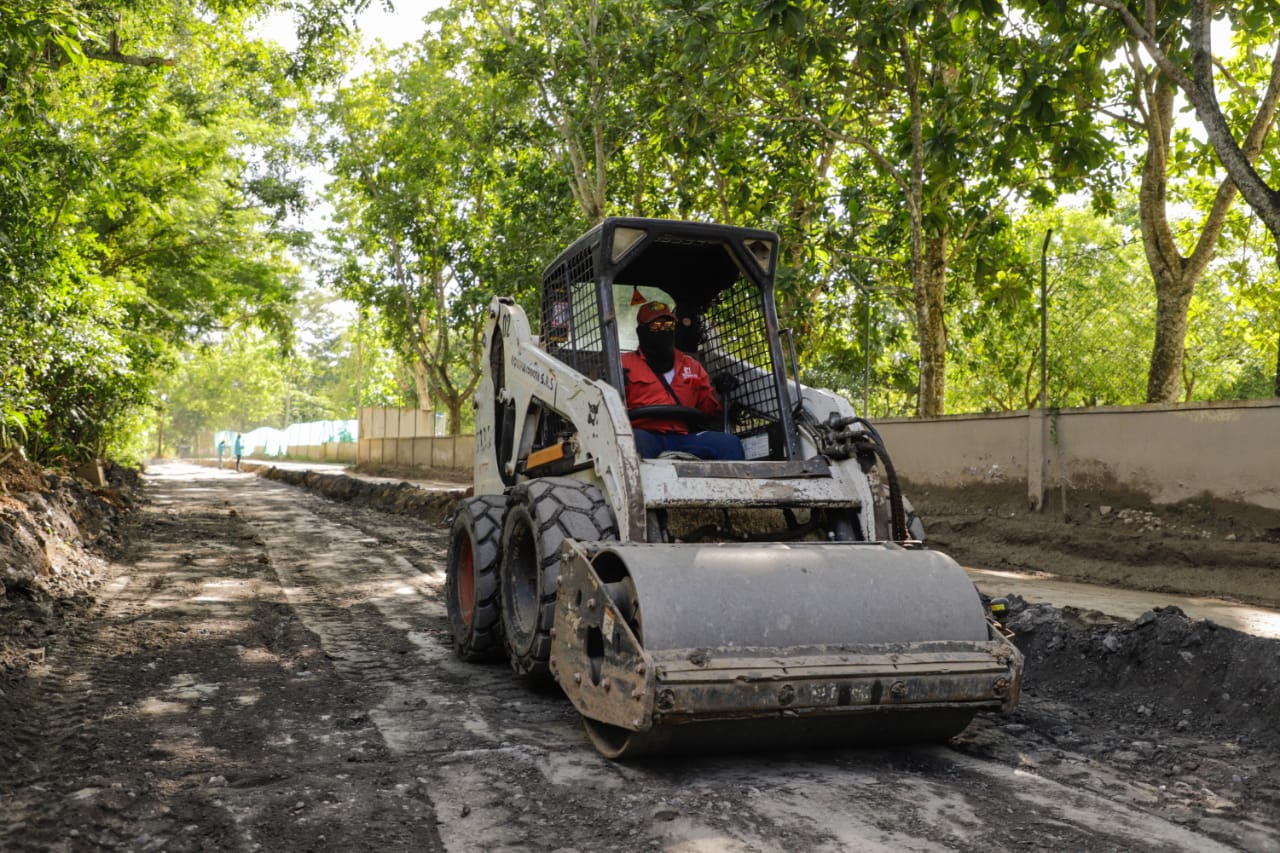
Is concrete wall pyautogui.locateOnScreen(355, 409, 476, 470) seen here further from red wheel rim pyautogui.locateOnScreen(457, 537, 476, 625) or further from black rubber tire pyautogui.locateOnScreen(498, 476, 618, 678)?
black rubber tire pyautogui.locateOnScreen(498, 476, 618, 678)

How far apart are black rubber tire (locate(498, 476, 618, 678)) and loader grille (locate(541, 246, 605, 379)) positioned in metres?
0.95

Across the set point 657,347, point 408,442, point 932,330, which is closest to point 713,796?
point 657,347

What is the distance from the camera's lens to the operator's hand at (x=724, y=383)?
7.20 meters

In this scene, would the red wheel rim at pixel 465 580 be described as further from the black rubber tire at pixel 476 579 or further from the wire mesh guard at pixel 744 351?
the wire mesh guard at pixel 744 351

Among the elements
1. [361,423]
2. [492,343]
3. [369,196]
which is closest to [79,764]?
[492,343]

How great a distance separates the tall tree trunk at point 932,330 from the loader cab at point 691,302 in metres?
9.14

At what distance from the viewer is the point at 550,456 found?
6.84 m

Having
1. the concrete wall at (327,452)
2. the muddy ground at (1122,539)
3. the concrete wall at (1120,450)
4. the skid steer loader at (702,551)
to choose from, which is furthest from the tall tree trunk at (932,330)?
the concrete wall at (327,452)

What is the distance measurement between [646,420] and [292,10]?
40.7 ft

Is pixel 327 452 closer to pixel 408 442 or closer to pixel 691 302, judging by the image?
pixel 408 442

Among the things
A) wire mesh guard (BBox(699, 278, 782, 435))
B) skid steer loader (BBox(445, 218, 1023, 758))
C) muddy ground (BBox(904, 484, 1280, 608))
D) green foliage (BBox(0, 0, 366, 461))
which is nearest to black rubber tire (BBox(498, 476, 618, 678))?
skid steer loader (BBox(445, 218, 1023, 758))

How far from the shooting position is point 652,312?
6.73m

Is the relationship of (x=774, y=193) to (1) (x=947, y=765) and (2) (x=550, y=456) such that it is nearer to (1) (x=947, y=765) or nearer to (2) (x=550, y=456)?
(2) (x=550, y=456)

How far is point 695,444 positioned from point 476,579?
1.64m
